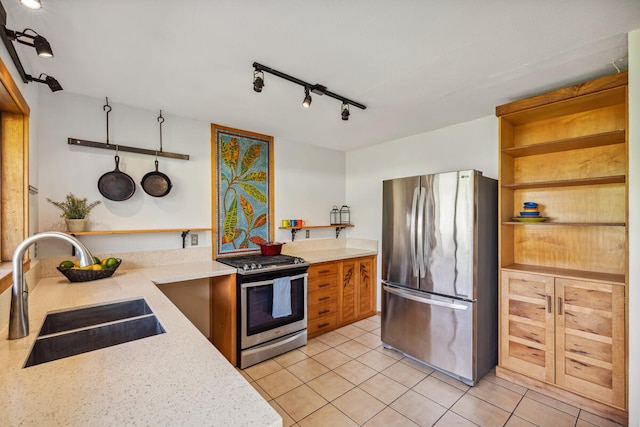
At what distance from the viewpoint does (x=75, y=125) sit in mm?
2420

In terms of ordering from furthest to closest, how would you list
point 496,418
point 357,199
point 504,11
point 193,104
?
point 357,199
point 193,104
point 496,418
point 504,11

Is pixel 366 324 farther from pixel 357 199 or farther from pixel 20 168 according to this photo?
pixel 20 168

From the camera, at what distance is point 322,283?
130 inches

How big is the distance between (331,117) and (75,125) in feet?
7.17

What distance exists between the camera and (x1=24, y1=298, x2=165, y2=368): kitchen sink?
4.02 ft

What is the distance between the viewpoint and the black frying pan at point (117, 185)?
8.25 ft

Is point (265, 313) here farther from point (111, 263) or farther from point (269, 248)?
point (111, 263)

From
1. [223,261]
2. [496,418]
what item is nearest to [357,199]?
[223,261]

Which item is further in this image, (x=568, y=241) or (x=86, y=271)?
(x=568, y=241)

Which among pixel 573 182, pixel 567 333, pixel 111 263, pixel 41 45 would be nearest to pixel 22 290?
pixel 41 45

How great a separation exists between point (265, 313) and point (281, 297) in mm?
204

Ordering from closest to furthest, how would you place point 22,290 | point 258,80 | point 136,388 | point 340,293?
point 136,388, point 22,290, point 258,80, point 340,293

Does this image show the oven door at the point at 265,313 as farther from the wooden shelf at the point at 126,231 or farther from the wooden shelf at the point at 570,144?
the wooden shelf at the point at 570,144

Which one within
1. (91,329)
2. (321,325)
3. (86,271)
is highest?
(86,271)
